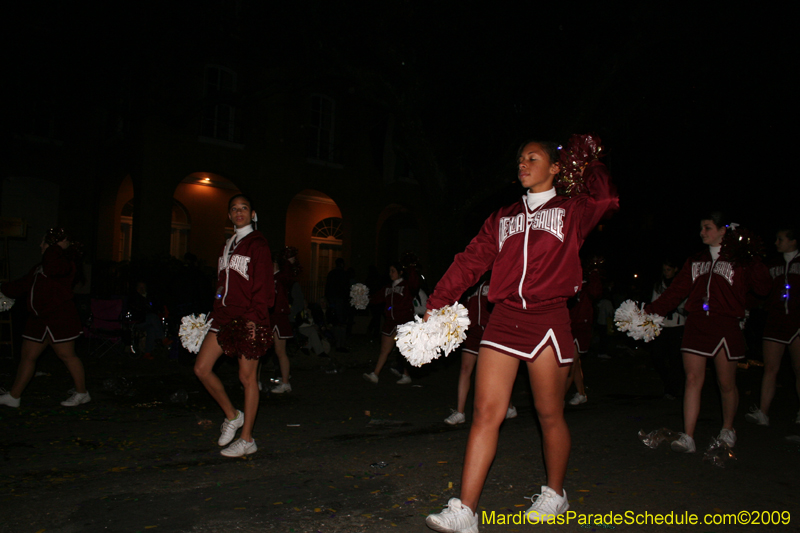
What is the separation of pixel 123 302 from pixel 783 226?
10323 millimetres

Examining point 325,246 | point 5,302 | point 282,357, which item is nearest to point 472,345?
point 282,357

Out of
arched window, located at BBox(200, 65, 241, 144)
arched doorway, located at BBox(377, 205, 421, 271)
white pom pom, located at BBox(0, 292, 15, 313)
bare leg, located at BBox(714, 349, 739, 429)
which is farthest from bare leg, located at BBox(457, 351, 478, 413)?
arched doorway, located at BBox(377, 205, 421, 271)

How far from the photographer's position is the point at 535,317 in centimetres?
349

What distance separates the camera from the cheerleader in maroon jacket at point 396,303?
9.05 m

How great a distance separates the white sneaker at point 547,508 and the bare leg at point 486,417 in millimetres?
436

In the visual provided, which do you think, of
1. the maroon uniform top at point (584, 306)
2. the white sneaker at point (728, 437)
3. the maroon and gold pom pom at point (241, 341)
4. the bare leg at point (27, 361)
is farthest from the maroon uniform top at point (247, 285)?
the white sneaker at point (728, 437)

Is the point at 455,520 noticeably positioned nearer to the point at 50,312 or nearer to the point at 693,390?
the point at 693,390

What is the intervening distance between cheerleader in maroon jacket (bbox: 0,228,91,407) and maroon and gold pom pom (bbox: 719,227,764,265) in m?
6.51

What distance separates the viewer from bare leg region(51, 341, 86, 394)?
6.68 metres

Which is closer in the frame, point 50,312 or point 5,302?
point 50,312

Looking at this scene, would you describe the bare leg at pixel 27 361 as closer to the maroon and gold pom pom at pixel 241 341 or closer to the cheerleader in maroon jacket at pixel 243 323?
the cheerleader in maroon jacket at pixel 243 323

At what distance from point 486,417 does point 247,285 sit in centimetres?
246

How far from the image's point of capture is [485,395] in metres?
3.46

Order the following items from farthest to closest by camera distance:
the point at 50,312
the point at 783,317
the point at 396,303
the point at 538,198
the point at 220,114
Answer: the point at 220,114, the point at 396,303, the point at 50,312, the point at 783,317, the point at 538,198
